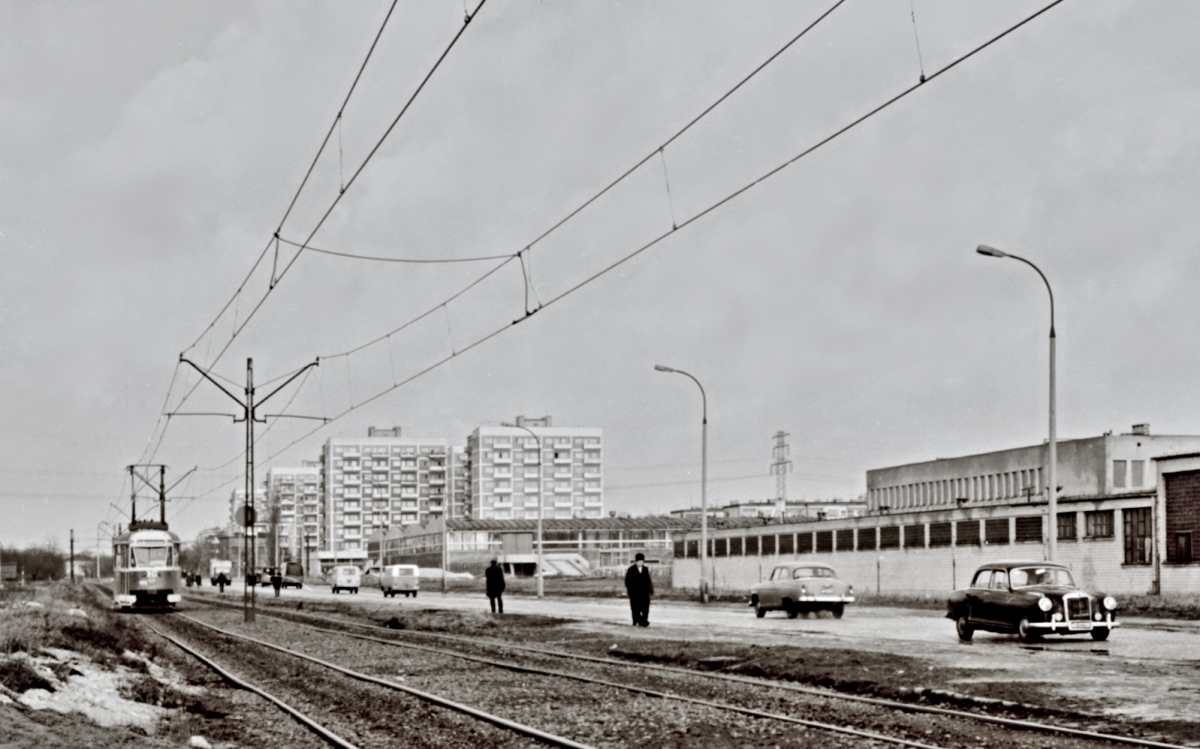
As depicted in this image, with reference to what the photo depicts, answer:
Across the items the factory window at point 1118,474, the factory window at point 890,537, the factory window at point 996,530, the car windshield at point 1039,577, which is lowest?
the factory window at point 890,537

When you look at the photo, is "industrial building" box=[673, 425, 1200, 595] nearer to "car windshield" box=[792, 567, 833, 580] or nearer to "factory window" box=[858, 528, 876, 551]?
"factory window" box=[858, 528, 876, 551]

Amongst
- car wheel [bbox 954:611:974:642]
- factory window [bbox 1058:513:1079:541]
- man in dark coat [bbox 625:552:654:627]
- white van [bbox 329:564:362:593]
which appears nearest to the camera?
car wheel [bbox 954:611:974:642]

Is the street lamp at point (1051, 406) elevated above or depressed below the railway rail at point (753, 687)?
above

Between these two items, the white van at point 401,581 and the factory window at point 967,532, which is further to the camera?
the white van at point 401,581

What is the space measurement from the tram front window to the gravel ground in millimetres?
31317

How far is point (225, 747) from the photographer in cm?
1380

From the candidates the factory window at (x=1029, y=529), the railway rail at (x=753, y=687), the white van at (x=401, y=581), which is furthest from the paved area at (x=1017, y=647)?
the white van at (x=401, y=581)

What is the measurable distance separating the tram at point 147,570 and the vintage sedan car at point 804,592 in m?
24.4

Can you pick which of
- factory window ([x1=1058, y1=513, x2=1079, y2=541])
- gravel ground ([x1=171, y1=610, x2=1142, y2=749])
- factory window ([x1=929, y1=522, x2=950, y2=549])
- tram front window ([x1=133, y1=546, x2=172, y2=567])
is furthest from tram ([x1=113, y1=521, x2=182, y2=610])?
factory window ([x1=1058, y1=513, x2=1079, y2=541])

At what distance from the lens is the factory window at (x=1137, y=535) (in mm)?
45906

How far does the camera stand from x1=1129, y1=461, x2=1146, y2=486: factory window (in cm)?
7106

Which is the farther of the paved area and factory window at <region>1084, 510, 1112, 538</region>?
factory window at <region>1084, 510, 1112, 538</region>

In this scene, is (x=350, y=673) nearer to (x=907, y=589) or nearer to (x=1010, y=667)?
(x=1010, y=667)

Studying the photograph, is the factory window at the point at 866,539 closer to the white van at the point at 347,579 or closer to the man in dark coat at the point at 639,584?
the man in dark coat at the point at 639,584
